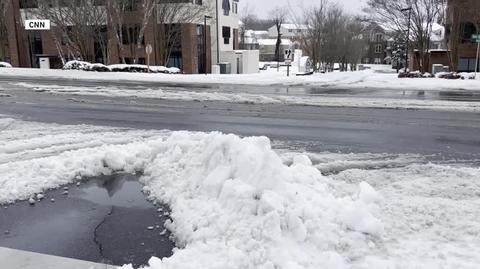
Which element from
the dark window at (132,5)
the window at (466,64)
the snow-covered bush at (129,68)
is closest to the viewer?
the snow-covered bush at (129,68)

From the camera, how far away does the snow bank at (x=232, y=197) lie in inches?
160

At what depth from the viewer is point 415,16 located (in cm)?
3145

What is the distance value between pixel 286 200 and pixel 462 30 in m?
35.6

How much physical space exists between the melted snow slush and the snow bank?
0.23 m

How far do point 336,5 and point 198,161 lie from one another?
4609 centimetres

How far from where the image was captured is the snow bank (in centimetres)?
406

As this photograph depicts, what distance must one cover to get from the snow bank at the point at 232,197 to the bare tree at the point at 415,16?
28297 mm

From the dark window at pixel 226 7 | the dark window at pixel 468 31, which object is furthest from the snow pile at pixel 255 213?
the dark window at pixel 226 7

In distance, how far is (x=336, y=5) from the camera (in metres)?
48.8

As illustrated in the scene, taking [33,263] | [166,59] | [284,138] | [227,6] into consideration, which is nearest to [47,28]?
[166,59]

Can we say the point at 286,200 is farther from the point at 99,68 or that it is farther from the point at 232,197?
the point at 99,68

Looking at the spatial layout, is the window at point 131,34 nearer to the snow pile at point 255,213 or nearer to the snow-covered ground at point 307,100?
the snow-covered ground at point 307,100

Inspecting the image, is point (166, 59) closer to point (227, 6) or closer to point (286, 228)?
point (227, 6)

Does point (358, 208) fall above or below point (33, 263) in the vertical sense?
above
